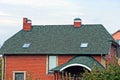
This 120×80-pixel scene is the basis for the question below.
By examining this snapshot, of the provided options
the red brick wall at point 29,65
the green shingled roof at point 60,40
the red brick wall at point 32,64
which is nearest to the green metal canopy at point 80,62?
the green shingled roof at point 60,40

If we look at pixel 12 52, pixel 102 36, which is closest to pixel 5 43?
pixel 12 52

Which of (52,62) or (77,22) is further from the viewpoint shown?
(77,22)

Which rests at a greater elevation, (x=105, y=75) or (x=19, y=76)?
(x=19, y=76)

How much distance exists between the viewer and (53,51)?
1588 inches

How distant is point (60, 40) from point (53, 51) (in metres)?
2.27

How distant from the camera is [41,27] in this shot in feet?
148

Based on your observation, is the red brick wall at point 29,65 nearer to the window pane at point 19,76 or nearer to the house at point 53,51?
the house at point 53,51

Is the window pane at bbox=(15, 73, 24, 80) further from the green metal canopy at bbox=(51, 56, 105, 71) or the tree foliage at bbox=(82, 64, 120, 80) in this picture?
the tree foliage at bbox=(82, 64, 120, 80)

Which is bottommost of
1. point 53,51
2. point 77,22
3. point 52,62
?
point 52,62

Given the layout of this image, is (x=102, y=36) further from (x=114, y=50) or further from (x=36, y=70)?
(x=36, y=70)

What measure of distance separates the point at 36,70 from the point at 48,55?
1.68 metres

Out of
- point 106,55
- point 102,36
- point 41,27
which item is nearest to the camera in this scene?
point 106,55

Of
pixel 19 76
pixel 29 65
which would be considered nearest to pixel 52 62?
pixel 29 65

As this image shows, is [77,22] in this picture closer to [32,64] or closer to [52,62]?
[52,62]
